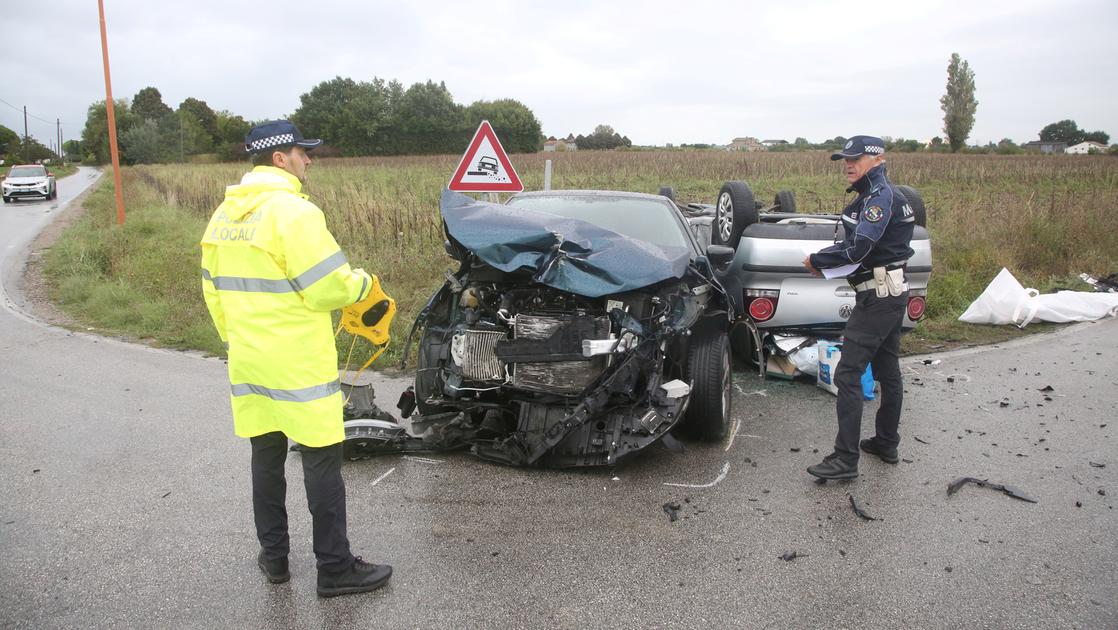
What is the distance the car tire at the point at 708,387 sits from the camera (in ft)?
14.8

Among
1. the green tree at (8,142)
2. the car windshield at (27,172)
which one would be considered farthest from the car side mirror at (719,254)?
the green tree at (8,142)

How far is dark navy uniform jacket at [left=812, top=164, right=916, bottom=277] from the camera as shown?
4074 mm

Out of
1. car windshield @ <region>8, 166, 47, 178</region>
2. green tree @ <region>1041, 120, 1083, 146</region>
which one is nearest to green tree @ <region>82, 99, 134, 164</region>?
car windshield @ <region>8, 166, 47, 178</region>

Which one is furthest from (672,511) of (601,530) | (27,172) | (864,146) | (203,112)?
(203,112)

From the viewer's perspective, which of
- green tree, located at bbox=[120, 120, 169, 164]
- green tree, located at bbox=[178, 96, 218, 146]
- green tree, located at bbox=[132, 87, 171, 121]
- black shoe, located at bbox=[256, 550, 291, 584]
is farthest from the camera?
green tree, located at bbox=[132, 87, 171, 121]

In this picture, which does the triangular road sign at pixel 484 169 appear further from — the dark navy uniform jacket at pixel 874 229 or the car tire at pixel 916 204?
the dark navy uniform jacket at pixel 874 229

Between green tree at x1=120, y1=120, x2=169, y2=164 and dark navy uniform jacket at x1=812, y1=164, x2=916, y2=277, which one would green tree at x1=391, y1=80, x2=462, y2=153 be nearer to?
green tree at x1=120, y1=120, x2=169, y2=164

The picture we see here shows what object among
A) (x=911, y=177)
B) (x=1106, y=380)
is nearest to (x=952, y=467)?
(x=1106, y=380)

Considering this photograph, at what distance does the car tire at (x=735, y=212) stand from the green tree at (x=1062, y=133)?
72.1 metres

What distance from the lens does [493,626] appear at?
274 cm

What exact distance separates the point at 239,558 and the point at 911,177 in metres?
25.3

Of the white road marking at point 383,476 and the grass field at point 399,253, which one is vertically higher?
the grass field at point 399,253

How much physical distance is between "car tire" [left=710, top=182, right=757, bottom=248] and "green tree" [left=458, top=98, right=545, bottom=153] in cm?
5191

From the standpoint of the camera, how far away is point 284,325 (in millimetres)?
2754
